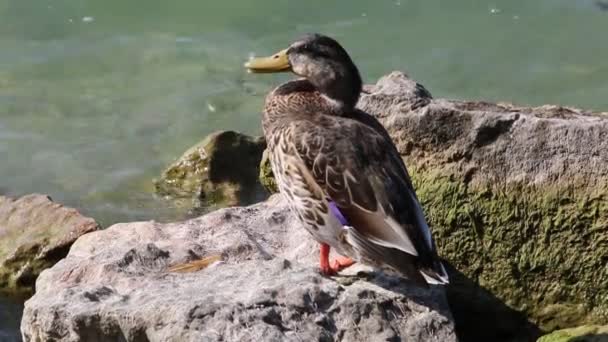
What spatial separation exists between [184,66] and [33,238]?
14.2 ft

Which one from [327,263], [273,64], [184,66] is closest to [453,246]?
[327,263]

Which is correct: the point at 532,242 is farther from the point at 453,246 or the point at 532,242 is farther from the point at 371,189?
the point at 371,189

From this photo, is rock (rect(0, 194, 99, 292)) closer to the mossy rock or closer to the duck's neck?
the mossy rock

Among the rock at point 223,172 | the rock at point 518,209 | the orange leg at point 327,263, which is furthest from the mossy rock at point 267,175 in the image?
the rock at point 223,172

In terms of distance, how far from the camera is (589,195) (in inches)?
203

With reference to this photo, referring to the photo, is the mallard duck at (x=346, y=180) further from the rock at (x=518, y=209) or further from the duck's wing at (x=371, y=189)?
the rock at (x=518, y=209)

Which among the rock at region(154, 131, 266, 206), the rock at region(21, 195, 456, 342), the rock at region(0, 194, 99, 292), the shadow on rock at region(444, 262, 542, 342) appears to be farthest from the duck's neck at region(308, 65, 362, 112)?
the rock at region(154, 131, 266, 206)

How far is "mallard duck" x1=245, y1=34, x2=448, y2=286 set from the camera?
459cm

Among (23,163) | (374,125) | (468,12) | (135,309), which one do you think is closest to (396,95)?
(374,125)

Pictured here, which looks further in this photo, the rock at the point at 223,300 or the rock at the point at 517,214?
the rock at the point at 517,214

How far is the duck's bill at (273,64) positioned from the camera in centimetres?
555

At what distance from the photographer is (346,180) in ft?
15.6

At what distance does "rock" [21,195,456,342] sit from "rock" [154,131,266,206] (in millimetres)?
2590

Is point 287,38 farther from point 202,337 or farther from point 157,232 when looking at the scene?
point 202,337
